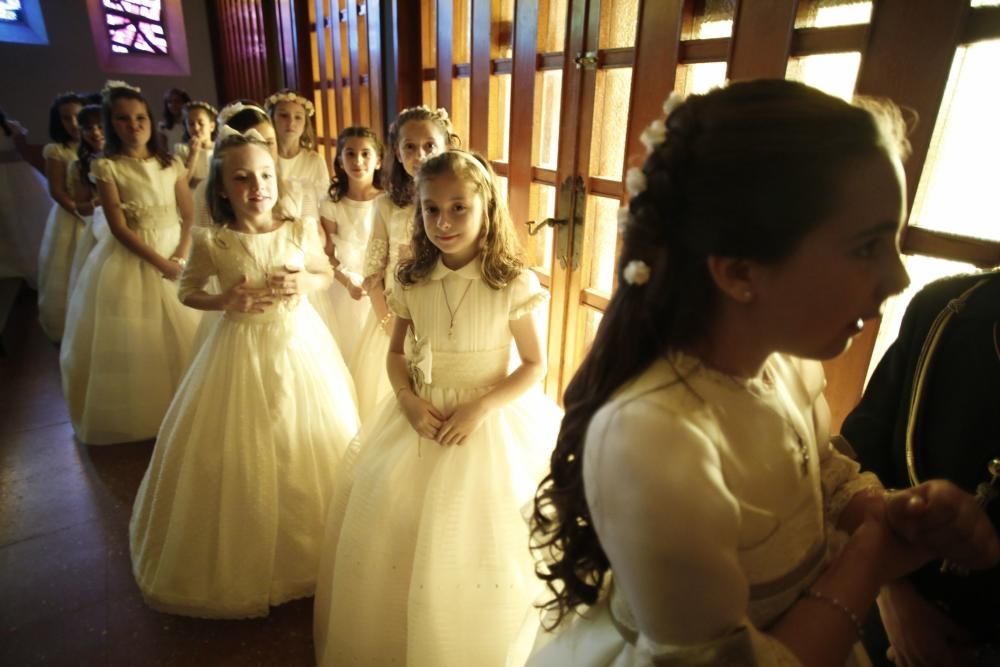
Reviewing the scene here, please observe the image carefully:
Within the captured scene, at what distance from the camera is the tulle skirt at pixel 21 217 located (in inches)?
193

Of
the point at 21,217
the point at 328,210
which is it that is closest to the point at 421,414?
the point at 328,210

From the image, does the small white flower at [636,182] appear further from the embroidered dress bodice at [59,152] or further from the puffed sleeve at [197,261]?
the embroidered dress bodice at [59,152]

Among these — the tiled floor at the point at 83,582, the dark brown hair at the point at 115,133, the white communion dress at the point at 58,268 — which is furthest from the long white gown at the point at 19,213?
the dark brown hair at the point at 115,133

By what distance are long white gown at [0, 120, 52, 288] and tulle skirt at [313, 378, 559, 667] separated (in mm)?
5271

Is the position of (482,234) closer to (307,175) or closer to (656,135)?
(656,135)

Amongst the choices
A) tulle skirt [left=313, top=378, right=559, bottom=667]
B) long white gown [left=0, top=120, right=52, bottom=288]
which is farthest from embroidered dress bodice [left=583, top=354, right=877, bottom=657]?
long white gown [left=0, top=120, right=52, bottom=288]

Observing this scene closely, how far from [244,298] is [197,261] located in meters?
0.20

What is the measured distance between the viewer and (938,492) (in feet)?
2.03

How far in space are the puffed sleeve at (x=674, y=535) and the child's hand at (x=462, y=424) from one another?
0.76 m

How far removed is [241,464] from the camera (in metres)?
1.66

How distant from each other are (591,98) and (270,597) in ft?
5.96

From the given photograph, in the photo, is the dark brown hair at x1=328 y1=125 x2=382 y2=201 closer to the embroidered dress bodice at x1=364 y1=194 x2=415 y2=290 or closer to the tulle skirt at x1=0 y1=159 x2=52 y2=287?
the embroidered dress bodice at x1=364 y1=194 x2=415 y2=290

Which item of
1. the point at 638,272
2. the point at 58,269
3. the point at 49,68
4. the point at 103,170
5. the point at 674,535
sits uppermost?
the point at 49,68

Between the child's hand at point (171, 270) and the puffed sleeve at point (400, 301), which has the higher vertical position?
the puffed sleeve at point (400, 301)
